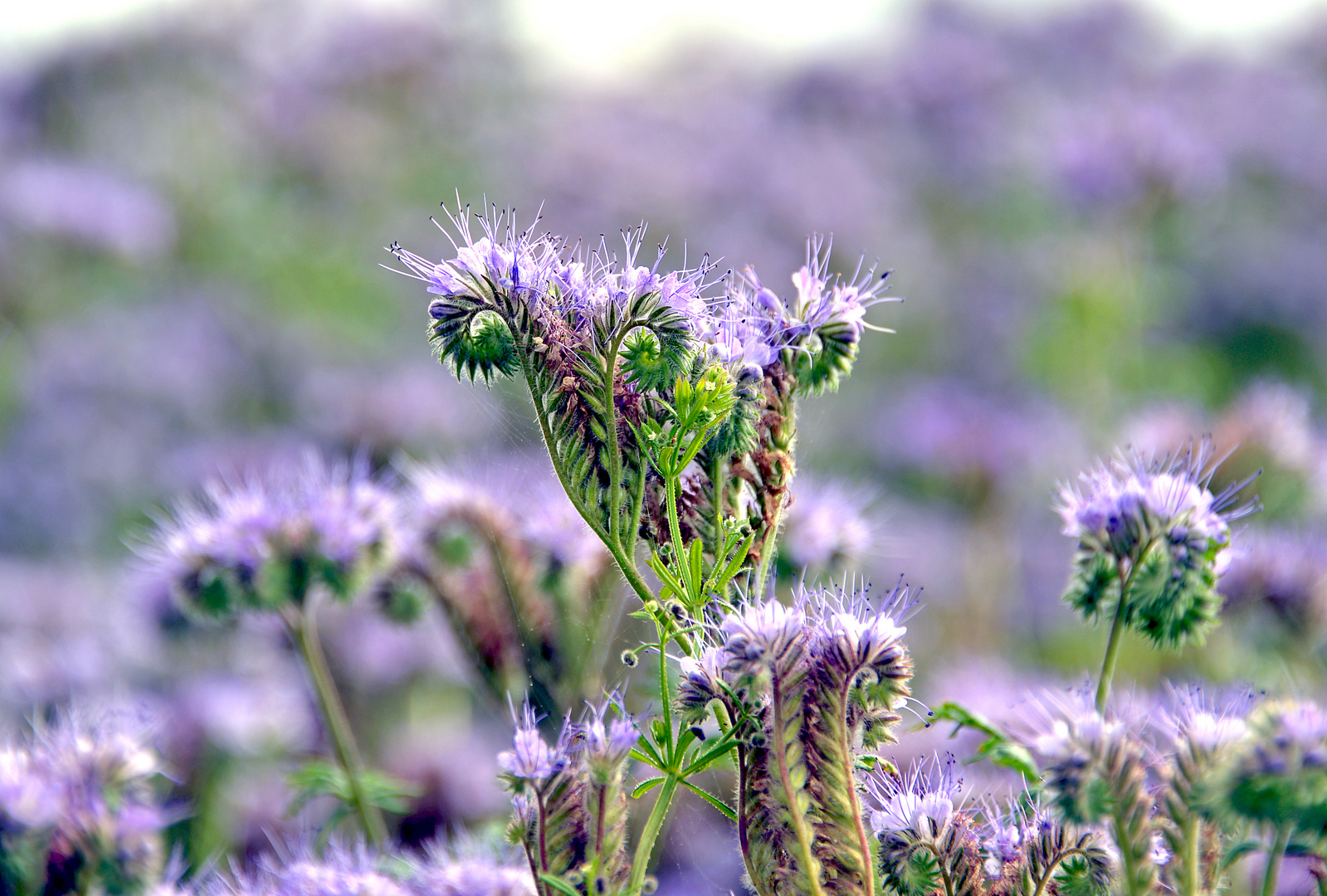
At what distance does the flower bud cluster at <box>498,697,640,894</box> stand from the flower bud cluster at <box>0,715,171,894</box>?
56.7 inches

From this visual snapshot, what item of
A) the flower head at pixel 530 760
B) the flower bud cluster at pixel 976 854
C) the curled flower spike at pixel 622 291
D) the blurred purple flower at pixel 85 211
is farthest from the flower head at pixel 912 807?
the blurred purple flower at pixel 85 211

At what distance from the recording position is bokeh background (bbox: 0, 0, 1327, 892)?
4758 millimetres

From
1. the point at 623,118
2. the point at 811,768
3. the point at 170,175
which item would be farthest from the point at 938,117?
the point at 811,768

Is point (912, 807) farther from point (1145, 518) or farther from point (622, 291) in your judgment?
point (622, 291)

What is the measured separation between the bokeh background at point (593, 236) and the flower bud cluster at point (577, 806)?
0.75 metres

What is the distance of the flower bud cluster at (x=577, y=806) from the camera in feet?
6.32

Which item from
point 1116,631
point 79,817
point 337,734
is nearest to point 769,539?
point 1116,631

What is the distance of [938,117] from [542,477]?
11.2 meters

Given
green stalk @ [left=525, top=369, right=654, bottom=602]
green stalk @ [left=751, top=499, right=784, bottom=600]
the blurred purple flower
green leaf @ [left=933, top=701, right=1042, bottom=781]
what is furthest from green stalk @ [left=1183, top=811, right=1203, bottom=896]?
the blurred purple flower

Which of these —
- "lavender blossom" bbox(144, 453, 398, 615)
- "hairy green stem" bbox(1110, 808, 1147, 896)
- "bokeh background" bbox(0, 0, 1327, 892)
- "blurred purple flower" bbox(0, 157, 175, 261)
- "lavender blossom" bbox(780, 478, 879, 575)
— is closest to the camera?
"hairy green stem" bbox(1110, 808, 1147, 896)

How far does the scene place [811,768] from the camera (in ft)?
6.32

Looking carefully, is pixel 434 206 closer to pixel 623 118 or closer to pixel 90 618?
pixel 623 118

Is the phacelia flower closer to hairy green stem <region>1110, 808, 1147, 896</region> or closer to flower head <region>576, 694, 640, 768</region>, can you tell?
flower head <region>576, 694, 640, 768</region>

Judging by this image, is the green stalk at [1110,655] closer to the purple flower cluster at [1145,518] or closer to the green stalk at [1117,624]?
the green stalk at [1117,624]
